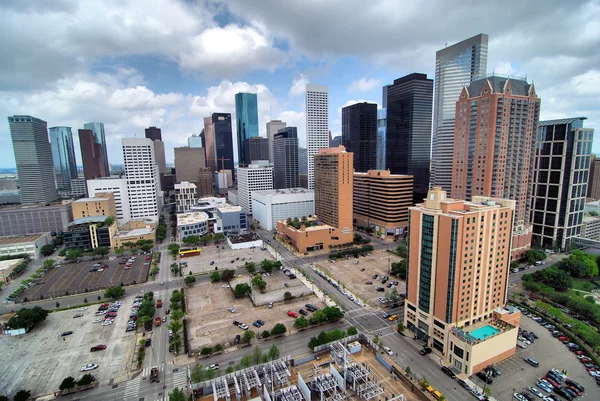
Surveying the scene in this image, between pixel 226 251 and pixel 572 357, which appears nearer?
pixel 572 357

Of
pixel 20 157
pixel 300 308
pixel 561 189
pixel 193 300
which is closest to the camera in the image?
pixel 300 308

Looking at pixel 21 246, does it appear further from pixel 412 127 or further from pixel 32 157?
pixel 412 127

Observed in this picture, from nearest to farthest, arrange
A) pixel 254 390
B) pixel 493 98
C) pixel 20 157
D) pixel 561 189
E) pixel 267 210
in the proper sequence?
pixel 254 390, pixel 493 98, pixel 561 189, pixel 267 210, pixel 20 157

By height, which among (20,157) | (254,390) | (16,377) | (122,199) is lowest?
(16,377)

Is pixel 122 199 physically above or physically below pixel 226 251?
above

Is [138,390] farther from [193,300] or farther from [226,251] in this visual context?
[226,251]

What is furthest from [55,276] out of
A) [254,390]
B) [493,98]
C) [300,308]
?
[493,98]

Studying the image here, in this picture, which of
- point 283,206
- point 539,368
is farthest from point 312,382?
point 283,206

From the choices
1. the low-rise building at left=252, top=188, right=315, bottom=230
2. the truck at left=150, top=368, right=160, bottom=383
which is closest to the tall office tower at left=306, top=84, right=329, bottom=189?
the low-rise building at left=252, top=188, right=315, bottom=230
